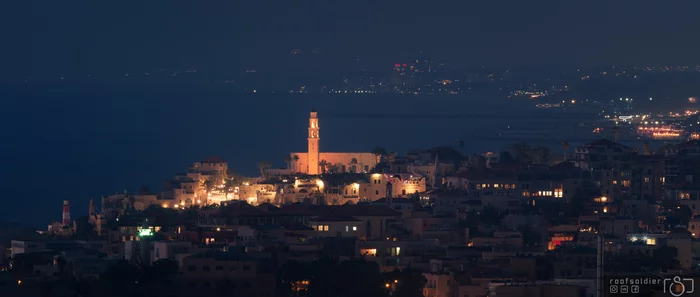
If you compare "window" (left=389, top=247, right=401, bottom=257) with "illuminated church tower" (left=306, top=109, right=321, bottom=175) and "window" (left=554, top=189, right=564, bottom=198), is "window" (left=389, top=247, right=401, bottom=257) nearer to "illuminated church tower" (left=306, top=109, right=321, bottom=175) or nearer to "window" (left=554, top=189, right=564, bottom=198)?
"window" (left=554, top=189, right=564, bottom=198)

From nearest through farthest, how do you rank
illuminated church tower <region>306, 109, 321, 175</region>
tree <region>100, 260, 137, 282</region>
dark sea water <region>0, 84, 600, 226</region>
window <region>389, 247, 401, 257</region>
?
1. tree <region>100, 260, 137, 282</region>
2. window <region>389, 247, 401, 257</region>
3. illuminated church tower <region>306, 109, 321, 175</region>
4. dark sea water <region>0, 84, 600, 226</region>

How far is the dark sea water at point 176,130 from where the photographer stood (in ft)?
245

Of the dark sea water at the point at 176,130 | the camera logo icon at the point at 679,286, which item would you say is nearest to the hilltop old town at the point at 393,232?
the camera logo icon at the point at 679,286

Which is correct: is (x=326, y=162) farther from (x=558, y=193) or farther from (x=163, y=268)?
(x=163, y=268)

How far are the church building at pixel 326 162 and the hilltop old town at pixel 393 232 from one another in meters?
0.06

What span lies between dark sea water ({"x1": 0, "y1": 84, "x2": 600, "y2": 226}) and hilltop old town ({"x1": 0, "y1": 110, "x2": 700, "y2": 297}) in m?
7.90

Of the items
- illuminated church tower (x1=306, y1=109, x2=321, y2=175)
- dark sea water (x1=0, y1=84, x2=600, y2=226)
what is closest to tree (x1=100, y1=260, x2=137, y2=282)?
dark sea water (x1=0, y1=84, x2=600, y2=226)

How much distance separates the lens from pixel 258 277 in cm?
3173

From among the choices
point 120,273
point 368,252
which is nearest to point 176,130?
point 368,252

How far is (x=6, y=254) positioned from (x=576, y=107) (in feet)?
284

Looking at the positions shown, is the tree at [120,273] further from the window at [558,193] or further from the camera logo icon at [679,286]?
the window at [558,193]

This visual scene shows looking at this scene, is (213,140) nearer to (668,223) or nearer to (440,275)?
(668,223)

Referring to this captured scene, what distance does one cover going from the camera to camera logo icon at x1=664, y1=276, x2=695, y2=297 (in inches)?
591

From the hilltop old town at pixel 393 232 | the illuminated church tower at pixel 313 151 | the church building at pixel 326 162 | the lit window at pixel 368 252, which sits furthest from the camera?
the illuminated church tower at pixel 313 151
